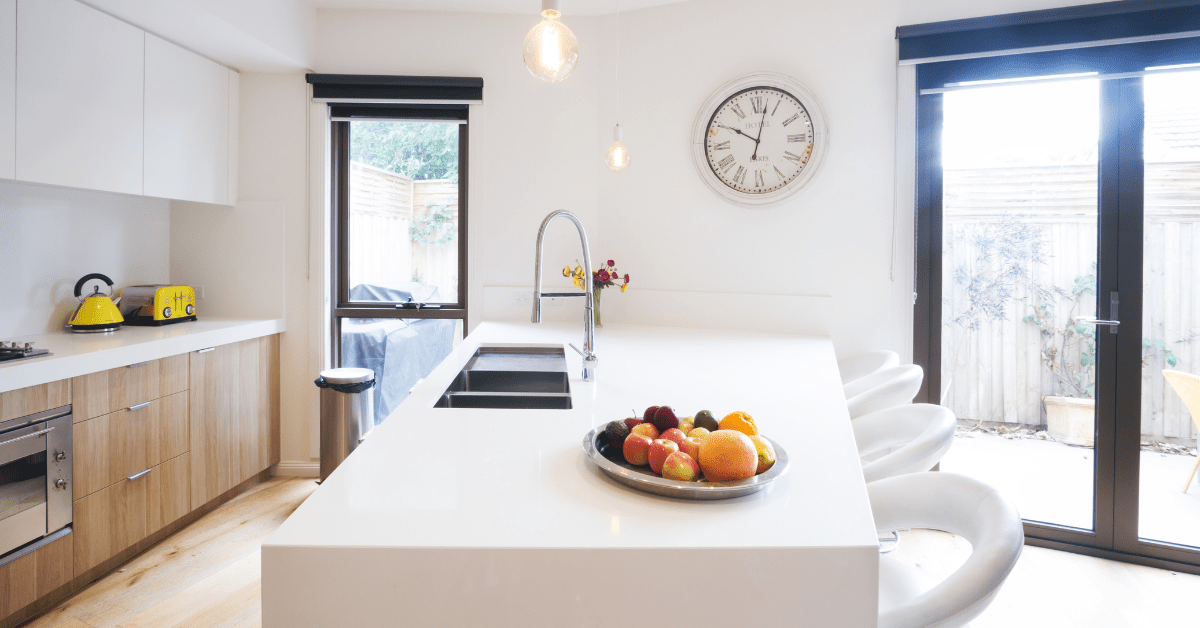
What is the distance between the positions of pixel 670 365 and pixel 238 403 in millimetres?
2269

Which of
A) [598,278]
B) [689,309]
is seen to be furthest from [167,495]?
[689,309]

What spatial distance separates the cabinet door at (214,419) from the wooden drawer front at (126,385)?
0.35ft

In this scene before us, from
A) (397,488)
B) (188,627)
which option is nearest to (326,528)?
(397,488)

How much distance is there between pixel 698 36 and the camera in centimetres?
316

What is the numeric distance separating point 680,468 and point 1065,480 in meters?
2.65

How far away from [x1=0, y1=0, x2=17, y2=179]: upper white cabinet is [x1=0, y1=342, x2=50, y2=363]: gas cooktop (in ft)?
2.01

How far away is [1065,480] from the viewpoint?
2.70m

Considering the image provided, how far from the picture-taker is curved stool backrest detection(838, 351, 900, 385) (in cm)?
250

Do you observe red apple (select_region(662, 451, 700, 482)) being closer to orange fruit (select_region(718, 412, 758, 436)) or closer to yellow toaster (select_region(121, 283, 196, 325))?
orange fruit (select_region(718, 412, 758, 436))

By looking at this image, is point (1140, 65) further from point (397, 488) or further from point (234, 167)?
point (234, 167)

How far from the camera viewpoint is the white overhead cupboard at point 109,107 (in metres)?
2.23

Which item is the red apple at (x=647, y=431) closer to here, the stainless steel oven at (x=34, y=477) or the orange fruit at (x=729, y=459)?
the orange fruit at (x=729, y=459)

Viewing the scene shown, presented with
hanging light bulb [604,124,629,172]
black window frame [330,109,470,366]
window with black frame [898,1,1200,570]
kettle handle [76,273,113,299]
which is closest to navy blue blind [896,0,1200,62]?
window with black frame [898,1,1200,570]

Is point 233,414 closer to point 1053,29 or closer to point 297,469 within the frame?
point 297,469
